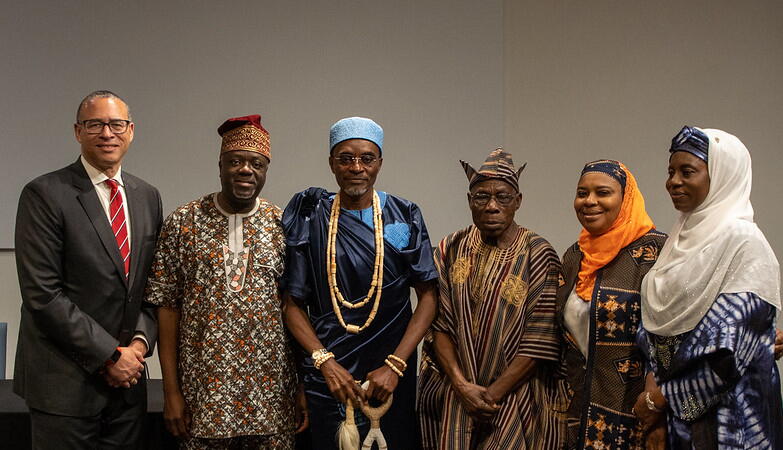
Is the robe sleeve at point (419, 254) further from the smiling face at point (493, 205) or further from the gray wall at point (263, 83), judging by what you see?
the gray wall at point (263, 83)

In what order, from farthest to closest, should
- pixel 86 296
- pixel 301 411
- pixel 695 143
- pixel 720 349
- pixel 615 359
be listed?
pixel 301 411 → pixel 86 296 → pixel 615 359 → pixel 695 143 → pixel 720 349

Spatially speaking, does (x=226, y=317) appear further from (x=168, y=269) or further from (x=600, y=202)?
(x=600, y=202)

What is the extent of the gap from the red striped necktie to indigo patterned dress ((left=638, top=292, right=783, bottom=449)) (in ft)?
6.29

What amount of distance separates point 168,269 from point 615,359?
1646 mm

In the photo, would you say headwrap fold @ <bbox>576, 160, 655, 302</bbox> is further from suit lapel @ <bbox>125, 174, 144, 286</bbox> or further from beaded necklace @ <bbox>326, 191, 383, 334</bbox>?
suit lapel @ <bbox>125, 174, 144, 286</bbox>

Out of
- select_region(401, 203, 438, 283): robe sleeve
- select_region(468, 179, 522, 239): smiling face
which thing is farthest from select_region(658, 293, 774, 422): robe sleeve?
select_region(401, 203, 438, 283): robe sleeve

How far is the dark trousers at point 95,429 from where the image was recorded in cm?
256

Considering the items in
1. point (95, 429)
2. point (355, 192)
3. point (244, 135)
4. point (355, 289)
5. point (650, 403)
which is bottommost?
point (95, 429)

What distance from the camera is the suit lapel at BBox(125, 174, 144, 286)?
2668 mm

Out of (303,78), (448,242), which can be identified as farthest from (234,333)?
(303,78)

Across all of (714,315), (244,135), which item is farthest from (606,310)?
(244,135)

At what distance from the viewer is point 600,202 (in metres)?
2.55

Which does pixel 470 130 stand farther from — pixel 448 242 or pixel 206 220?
pixel 206 220

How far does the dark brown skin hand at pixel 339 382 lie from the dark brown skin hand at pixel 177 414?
0.55 metres
